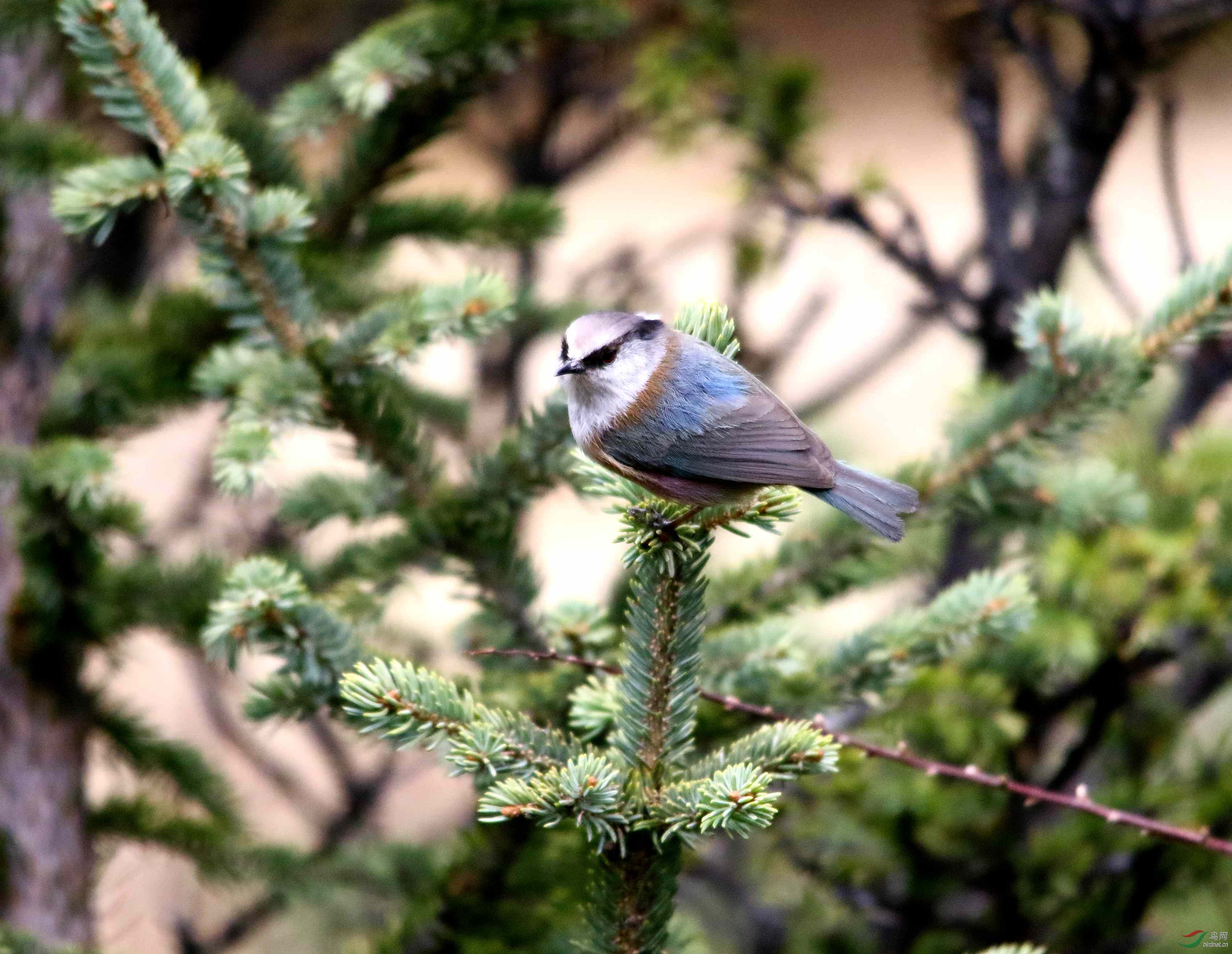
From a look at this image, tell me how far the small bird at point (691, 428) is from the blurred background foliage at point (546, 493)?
0.28 ft

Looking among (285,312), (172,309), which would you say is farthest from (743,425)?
(172,309)

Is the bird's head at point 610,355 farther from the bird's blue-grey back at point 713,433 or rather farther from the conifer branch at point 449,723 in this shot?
the conifer branch at point 449,723

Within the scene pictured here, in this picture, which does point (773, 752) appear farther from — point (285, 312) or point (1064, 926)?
point (1064, 926)

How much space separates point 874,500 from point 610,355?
336 millimetres

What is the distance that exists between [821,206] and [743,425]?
2.36 ft

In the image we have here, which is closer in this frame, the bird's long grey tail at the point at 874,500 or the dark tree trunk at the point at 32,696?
the bird's long grey tail at the point at 874,500

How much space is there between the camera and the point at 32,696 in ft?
4.93

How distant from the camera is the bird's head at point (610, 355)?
1229mm

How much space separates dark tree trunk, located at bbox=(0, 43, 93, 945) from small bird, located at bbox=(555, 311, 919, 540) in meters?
0.76

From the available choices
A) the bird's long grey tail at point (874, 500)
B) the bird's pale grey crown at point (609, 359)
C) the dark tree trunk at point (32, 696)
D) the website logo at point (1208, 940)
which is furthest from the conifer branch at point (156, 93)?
the website logo at point (1208, 940)

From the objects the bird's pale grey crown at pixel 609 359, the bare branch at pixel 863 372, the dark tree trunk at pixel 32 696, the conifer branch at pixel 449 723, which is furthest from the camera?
the bare branch at pixel 863 372

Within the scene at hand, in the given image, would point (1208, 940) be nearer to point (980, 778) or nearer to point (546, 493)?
point (980, 778)

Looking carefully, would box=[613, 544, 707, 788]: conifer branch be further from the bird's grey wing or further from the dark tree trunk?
the dark tree trunk

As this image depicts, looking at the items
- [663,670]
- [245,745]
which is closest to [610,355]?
[663,670]
